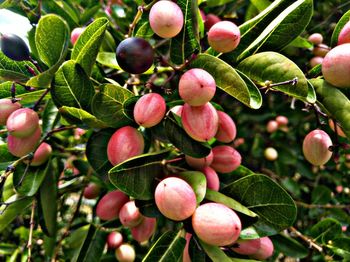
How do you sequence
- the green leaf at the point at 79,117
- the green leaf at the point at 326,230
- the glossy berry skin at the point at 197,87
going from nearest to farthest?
the glossy berry skin at the point at 197,87, the green leaf at the point at 79,117, the green leaf at the point at 326,230

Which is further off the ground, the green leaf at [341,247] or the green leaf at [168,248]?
the green leaf at [168,248]

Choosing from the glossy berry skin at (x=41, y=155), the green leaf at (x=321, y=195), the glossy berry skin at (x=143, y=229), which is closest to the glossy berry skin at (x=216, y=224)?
the glossy berry skin at (x=143, y=229)

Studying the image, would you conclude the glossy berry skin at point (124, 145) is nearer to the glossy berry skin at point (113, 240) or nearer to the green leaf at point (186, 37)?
the green leaf at point (186, 37)

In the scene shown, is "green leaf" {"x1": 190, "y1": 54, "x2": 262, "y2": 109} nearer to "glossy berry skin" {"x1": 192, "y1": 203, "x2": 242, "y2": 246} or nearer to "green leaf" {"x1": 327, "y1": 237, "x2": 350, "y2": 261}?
"glossy berry skin" {"x1": 192, "y1": 203, "x2": 242, "y2": 246}

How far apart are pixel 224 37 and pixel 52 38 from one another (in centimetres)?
32

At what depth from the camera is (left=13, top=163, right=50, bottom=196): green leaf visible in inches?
34.0

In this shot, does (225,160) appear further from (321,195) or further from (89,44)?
(321,195)

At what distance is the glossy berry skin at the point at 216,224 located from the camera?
2.07ft

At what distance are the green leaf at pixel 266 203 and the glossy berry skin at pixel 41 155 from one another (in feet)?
1.59

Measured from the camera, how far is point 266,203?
748 mm

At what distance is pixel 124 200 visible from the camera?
2.87 ft

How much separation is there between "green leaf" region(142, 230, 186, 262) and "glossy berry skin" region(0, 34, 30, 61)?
48 cm

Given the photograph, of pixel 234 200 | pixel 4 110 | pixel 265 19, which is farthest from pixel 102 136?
pixel 265 19

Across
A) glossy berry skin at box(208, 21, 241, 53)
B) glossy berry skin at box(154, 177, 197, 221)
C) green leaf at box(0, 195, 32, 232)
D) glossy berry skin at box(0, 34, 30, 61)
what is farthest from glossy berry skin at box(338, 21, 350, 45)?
green leaf at box(0, 195, 32, 232)
